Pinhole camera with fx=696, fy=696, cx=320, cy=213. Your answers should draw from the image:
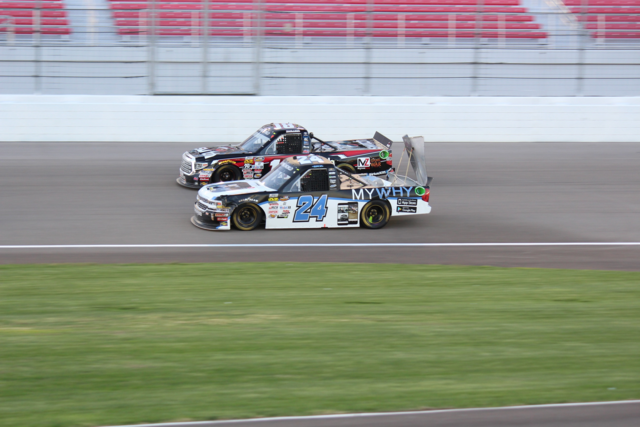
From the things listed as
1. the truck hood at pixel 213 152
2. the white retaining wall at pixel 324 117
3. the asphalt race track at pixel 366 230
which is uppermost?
the white retaining wall at pixel 324 117

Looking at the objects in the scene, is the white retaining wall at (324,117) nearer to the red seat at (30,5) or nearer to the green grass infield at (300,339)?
the red seat at (30,5)

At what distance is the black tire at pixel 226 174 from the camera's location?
14.1 meters

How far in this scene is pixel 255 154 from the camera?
14195 millimetres

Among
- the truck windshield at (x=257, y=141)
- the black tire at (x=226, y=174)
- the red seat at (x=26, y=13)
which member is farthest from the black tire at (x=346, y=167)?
the red seat at (x=26, y=13)

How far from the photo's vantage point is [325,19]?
20.5 m

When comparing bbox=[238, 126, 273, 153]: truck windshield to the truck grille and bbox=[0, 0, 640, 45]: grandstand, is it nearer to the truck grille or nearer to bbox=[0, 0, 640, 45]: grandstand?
the truck grille

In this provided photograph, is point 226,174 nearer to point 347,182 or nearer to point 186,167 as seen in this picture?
point 186,167

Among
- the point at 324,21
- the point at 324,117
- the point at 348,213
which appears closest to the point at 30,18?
the point at 324,21

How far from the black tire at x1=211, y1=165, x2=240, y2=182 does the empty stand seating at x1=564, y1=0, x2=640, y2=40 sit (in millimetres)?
13057

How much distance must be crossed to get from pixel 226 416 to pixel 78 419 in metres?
1.05

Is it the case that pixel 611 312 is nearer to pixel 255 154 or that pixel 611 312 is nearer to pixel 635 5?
pixel 255 154

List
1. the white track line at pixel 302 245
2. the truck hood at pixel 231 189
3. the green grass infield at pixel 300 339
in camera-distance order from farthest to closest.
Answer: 1. the truck hood at pixel 231 189
2. the white track line at pixel 302 245
3. the green grass infield at pixel 300 339

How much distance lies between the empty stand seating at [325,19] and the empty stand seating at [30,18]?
1718 mm

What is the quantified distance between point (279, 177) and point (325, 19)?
10.3 meters
